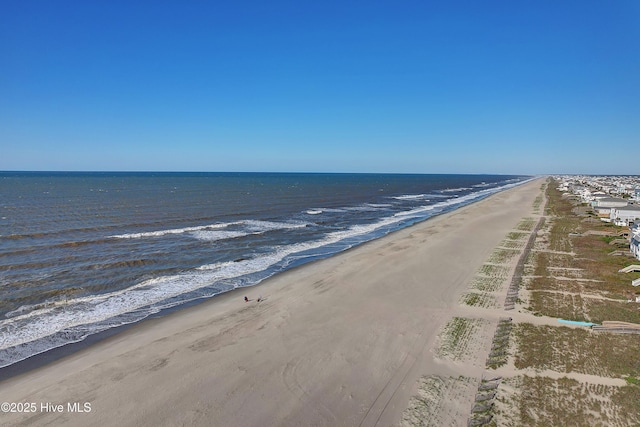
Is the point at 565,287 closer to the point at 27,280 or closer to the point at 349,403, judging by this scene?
the point at 349,403

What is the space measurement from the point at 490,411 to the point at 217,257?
20562mm

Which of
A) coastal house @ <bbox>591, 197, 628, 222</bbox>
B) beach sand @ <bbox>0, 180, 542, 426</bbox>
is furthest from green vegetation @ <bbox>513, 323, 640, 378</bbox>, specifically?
coastal house @ <bbox>591, 197, 628, 222</bbox>

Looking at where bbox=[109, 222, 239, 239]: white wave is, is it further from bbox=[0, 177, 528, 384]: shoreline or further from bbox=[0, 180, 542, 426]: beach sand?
bbox=[0, 180, 542, 426]: beach sand

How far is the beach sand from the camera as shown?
30.9 feet

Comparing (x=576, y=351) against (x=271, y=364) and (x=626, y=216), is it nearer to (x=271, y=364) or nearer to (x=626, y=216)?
(x=271, y=364)

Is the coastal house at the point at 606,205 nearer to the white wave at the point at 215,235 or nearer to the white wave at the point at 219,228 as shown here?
the white wave at the point at 219,228

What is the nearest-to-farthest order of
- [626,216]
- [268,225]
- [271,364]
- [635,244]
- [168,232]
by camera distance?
[271,364] < [635,244] < [168,232] < [626,216] < [268,225]

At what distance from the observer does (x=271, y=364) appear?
11.8 m

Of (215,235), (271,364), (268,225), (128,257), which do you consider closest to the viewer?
(271,364)

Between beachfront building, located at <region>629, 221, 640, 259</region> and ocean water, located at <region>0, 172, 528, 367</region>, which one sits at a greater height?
beachfront building, located at <region>629, 221, 640, 259</region>

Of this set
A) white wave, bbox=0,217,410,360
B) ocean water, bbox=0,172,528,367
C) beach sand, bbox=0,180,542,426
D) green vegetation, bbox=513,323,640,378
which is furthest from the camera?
→ ocean water, bbox=0,172,528,367

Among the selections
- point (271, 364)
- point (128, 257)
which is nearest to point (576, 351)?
point (271, 364)

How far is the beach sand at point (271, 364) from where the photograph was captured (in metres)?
9.41

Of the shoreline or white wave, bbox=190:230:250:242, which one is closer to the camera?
the shoreline
